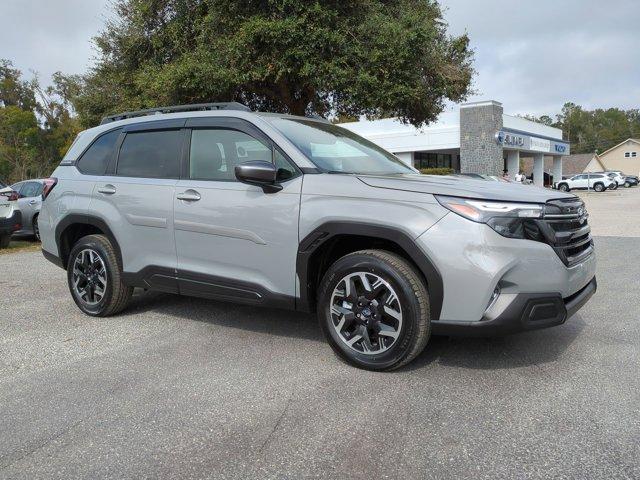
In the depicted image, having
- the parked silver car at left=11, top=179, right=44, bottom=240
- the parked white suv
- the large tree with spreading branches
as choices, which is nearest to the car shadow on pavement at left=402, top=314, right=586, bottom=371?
the large tree with spreading branches

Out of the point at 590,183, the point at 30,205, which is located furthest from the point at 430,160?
the point at 30,205

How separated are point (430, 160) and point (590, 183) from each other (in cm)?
1454

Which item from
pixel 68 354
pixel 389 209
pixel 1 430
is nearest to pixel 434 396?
pixel 389 209

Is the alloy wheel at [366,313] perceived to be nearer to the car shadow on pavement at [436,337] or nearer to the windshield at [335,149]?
the car shadow on pavement at [436,337]

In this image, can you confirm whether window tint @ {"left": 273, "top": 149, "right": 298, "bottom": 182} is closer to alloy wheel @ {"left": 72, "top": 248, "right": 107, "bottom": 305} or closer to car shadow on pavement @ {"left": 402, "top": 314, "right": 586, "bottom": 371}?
car shadow on pavement @ {"left": 402, "top": 314, "right": 586, "bottom": 371}

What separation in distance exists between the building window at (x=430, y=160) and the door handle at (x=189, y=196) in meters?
35.8

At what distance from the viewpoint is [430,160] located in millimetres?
40781

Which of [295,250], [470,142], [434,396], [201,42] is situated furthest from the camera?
[470,142]

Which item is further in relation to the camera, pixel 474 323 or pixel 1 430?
pixel 474 323

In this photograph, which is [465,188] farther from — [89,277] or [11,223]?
[11,223]

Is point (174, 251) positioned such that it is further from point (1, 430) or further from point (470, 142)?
point (470, 142)

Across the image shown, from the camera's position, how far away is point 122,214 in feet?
16.1

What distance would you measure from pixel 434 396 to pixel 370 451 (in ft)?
2.50

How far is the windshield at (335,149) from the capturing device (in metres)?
4.19
